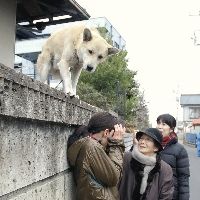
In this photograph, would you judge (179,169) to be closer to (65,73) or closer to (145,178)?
(145,178)

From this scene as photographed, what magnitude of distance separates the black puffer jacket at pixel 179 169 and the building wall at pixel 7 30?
372 cm

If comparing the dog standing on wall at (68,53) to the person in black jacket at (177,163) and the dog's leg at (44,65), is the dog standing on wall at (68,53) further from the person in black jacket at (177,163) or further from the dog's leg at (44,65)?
the person in black jacket at (177,163)

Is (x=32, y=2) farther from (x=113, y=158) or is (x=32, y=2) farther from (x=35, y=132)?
(x=35, y=132)

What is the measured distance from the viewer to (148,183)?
4.09 meters

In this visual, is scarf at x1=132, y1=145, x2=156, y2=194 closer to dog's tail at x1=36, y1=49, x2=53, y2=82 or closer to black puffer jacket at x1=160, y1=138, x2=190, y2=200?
black puffer jacket at x1=160, y1=138, x2=190, y2=200

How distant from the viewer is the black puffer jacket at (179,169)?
197 inches

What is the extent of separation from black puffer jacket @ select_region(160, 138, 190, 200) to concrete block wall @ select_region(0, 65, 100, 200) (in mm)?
1696

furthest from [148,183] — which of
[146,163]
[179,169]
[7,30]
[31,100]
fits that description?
[7,30]

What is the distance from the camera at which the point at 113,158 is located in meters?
3.57

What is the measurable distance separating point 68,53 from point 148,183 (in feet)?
5.85

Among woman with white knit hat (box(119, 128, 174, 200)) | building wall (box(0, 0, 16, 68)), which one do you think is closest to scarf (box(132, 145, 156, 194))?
woman with white knit hat (box(119, 128, 174, 200))

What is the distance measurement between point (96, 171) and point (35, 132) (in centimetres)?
63

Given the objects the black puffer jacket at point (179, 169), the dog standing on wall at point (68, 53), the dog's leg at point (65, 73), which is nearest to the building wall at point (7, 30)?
the dog standing on wall at point (68, 53)

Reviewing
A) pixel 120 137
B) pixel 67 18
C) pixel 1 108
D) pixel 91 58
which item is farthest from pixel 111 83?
pixel 1 108
